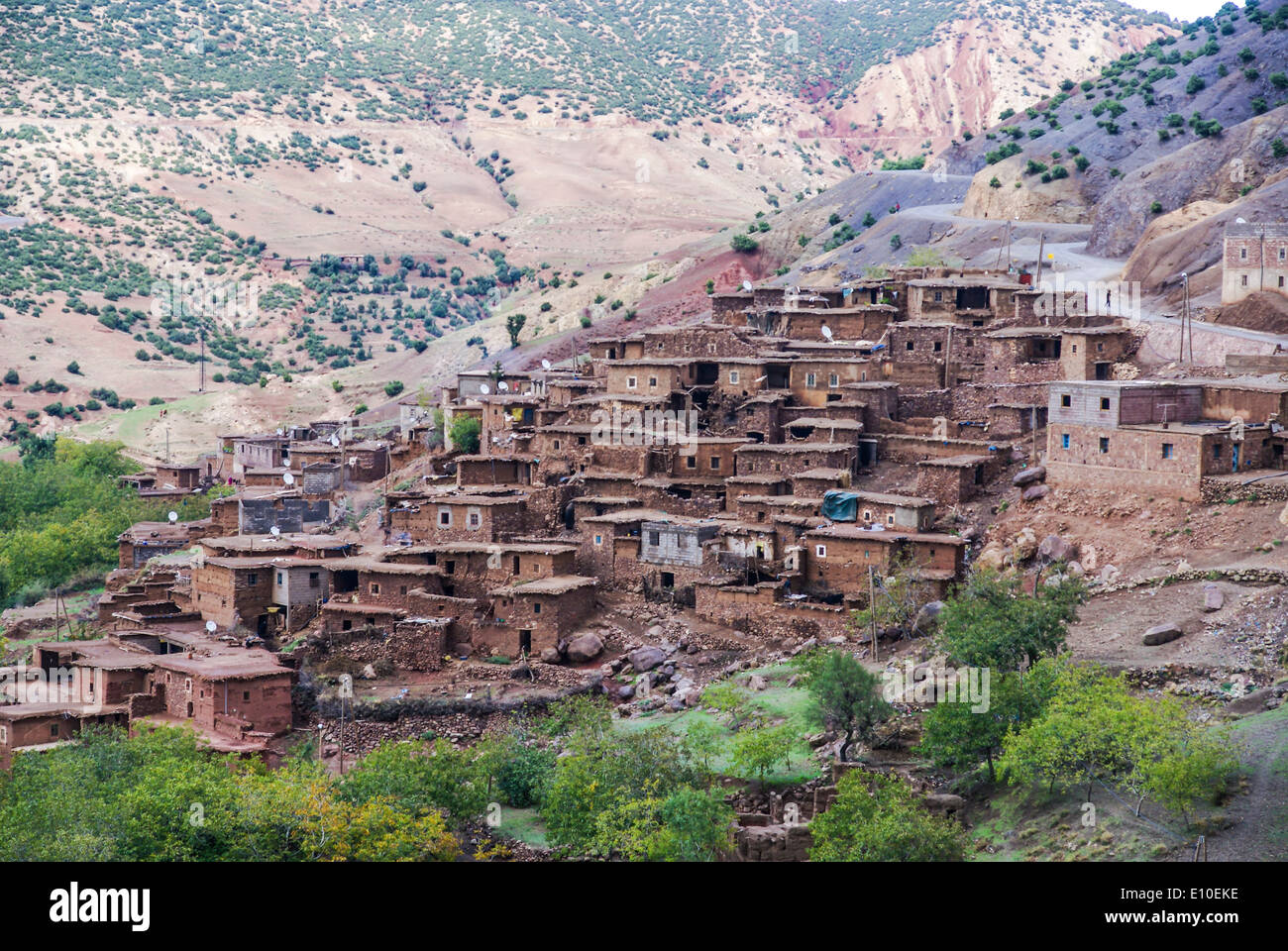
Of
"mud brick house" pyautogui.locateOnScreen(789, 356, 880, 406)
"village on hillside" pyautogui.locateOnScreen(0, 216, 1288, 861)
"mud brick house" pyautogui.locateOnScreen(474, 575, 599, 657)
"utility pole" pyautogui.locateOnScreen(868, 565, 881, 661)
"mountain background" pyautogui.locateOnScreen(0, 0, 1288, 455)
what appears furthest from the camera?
"mountain background" pyautogui.locateOnScreen(0, 0, 1288, 455)

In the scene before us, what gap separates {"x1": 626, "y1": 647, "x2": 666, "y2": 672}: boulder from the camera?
2820 cm

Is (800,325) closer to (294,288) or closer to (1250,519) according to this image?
(1250,519)

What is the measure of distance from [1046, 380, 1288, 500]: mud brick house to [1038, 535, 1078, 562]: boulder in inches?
A: 53.8

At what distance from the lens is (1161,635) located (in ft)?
74.0

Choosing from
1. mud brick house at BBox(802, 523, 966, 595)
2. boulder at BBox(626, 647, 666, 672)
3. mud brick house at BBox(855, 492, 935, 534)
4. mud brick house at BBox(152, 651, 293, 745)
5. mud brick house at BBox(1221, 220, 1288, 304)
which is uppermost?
mud brick house at BBox(1221, 220, 1288, 304)

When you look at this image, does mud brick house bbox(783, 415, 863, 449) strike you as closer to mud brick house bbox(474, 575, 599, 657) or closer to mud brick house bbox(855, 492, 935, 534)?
mud brick house bbox(855, 492, 935, 534)

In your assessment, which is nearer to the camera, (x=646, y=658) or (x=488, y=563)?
(x=646, y=658)

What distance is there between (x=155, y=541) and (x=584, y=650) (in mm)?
15093

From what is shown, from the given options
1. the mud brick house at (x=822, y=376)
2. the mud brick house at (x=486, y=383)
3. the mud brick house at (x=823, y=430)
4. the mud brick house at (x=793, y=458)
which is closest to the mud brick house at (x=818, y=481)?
the mud brick house at (x=793, y=458)

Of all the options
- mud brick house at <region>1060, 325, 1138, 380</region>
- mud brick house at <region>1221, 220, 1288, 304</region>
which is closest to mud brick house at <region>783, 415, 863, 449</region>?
mud brick house at <region>1060, 325, 1138, 380</region>

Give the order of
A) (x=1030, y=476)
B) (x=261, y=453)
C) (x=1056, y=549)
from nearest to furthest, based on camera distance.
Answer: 1. (x=1056, y=549)
2. (x=1030, y=476)
3. (x=261, y=453)

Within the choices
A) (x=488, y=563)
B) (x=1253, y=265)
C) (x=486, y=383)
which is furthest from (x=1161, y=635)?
(x=486, y=383)

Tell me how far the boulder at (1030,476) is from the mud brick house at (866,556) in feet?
7.41

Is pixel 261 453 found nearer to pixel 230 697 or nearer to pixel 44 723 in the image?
pixel 44 723
